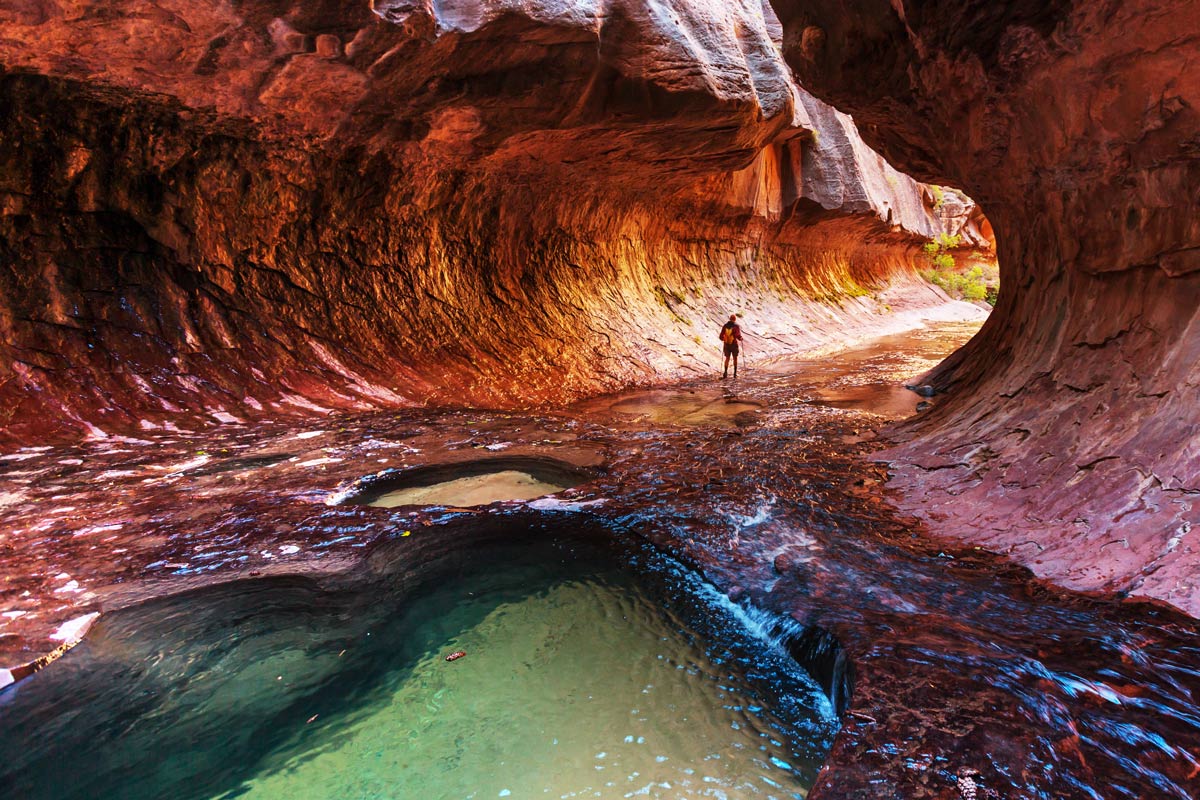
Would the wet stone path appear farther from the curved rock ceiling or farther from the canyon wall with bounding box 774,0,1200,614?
the curved rock ceiling

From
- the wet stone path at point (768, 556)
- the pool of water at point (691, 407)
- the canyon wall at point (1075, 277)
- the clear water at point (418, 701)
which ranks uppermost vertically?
the canyon wall at point (1075, 277)

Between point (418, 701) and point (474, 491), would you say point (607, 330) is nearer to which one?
point (474, 491)

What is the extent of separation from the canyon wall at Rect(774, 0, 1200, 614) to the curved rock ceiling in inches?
1.0

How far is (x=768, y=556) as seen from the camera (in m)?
4.20

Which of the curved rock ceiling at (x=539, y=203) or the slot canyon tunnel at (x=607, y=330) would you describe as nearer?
the slot canyon tunnel at (x=607, y=330)

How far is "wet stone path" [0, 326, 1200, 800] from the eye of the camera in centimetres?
229

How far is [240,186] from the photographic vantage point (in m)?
8.66

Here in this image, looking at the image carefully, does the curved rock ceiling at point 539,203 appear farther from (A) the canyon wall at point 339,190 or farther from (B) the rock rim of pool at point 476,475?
(B) the rock rim of pool at point 476,475

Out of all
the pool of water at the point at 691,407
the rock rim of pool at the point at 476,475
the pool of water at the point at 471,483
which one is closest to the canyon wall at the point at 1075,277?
the pool of water at the point at 691,407

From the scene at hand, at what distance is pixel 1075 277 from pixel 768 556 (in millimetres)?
3839

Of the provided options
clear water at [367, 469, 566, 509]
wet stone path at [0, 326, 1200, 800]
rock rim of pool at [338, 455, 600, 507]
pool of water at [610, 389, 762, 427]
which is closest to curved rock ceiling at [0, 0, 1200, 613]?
wet stone path at [0, 326, 1200, 800]

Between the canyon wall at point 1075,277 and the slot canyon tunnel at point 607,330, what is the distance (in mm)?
28

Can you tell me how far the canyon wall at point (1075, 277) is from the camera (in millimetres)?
3742

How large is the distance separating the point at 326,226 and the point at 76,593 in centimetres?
714
